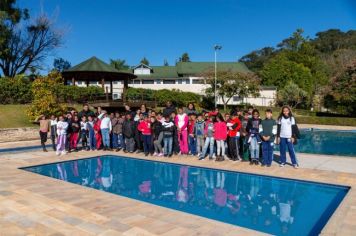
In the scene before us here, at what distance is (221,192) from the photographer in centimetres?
783

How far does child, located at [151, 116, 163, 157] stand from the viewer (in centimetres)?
1162

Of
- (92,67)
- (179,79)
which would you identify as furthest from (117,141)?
(179,79)

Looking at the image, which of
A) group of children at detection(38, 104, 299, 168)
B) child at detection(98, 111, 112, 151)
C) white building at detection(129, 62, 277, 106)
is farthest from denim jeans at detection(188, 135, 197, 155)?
white building at detection(129, 62, 277, 106)

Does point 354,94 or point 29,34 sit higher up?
point 29,34

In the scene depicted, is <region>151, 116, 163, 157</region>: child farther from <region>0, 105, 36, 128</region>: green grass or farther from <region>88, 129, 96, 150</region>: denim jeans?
<region>0, 105, 36, 128</region>: green grass

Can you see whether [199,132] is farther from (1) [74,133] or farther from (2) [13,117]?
(2) [13,117]

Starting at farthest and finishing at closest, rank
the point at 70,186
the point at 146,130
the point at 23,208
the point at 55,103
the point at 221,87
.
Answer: the point at 221,87 < the point at 55,103 < the point at 146,130 < the point at 70,186 < the point at 23,208

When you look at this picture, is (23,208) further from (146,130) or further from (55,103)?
(55,103)

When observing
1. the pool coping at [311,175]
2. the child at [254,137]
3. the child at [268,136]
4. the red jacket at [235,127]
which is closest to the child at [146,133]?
the pool coping at [311,175]

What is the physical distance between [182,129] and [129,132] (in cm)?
221

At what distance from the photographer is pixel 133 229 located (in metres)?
4.87

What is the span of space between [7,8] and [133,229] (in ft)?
99.3

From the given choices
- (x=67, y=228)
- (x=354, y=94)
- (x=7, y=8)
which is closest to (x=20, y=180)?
(x=67, y=228)

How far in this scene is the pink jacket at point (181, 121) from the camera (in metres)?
11.4
